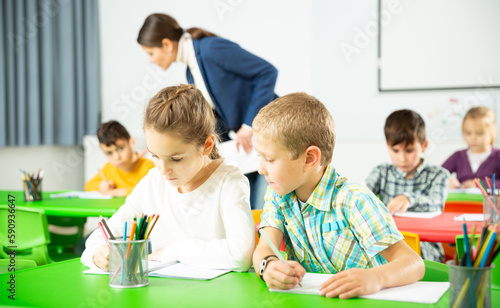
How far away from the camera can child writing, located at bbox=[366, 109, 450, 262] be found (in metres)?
2.61

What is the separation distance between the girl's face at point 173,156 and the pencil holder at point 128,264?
0.31 m

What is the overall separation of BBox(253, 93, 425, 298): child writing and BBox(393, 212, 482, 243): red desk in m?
0.63

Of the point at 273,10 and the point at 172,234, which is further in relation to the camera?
the point at 273,10

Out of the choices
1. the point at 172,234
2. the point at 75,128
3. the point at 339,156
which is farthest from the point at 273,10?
the point at 172,234

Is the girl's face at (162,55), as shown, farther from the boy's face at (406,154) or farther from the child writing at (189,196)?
the child writing at (189,196)

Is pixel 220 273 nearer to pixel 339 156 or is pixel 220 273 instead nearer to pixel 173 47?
pixel 173 47

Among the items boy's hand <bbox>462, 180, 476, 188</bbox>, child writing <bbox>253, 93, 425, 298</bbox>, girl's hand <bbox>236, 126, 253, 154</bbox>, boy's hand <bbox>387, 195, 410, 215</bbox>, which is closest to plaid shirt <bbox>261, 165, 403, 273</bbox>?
child writing <bbox>253, 93, 425, 298</bbox>

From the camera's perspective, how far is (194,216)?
150 cm

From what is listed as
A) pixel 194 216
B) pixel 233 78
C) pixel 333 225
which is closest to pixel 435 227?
pixel 333 225

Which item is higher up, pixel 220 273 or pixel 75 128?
pixel 75 128

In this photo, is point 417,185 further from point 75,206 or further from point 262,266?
point 262,266

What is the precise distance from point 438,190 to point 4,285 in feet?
6.45

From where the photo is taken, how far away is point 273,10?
16.3ft

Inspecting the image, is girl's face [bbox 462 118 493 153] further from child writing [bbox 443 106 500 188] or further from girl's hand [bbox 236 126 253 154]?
girl's hand [bbox 236 126 253 154]
